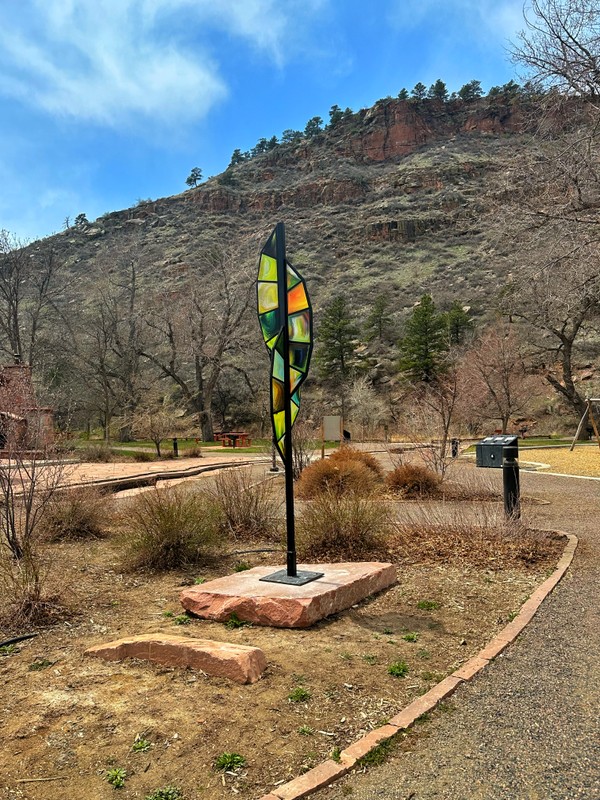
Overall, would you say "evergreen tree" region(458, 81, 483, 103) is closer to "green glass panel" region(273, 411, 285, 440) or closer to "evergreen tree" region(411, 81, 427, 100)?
"evergreen tree" region(411, 81, 427, 100)

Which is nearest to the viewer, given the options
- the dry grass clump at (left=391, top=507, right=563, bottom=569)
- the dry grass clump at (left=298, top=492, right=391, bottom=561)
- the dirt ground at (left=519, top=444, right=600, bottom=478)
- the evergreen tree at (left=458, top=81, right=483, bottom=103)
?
the dry grass clump at (left=391, top=507, right=563, bottom=569)

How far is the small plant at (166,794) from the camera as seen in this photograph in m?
2.20

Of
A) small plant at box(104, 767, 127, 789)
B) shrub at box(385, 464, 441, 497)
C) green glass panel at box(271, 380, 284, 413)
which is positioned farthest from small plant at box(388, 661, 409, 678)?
shrub at box(385, 464, 441, 497)

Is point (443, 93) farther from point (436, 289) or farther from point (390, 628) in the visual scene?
point (390, 628)

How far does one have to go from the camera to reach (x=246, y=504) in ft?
25.0

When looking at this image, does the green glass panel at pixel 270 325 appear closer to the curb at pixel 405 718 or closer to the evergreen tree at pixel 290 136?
the curb at pixel 405 718

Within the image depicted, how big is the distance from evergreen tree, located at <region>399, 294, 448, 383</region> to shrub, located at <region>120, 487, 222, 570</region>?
3550 centimetres

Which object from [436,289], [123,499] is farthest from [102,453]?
[436,289]

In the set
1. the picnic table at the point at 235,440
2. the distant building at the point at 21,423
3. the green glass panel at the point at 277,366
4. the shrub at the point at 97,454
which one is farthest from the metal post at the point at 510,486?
the picnic table at the point at 235,440

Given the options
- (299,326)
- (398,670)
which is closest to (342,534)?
(299,326)

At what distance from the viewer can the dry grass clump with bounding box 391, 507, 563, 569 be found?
6.04 m

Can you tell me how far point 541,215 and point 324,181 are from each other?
3179 inches

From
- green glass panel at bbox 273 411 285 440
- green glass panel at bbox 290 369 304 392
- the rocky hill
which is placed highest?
the rocky hill

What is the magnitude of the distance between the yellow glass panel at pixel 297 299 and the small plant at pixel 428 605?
8.28ft
